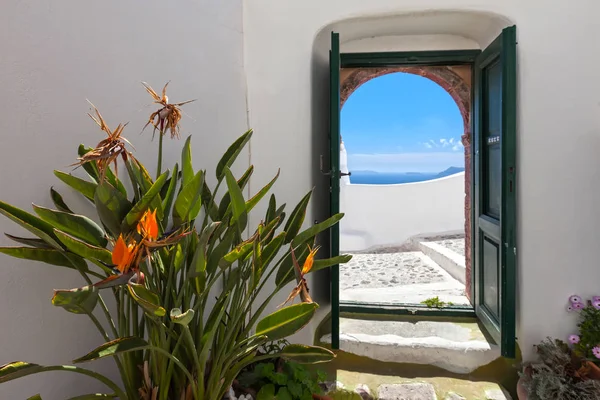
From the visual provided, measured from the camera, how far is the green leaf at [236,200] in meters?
1.21

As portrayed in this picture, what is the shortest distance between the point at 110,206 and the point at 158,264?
344mm

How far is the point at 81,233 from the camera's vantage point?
1091 millimetres

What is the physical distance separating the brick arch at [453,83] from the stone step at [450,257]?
177 centimetres

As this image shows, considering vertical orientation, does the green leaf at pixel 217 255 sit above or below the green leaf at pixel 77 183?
below

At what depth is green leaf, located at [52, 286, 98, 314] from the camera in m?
0.88

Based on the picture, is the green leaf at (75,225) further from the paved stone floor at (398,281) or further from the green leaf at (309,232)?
the paved stone floor at (398,281)

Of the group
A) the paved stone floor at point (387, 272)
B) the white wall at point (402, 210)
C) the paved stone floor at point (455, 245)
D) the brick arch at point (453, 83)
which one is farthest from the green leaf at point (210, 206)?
the white wall at point (402, 210)

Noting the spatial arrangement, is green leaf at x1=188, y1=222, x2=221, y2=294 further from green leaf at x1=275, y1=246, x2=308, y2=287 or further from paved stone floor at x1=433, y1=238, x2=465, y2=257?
paved stone floor at x1=433, y1=238, x2=465, y2=257

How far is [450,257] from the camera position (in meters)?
5.98

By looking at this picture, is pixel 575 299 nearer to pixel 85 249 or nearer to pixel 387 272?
pixel 85 249

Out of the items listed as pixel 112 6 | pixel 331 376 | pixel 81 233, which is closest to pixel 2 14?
pixel 112 6

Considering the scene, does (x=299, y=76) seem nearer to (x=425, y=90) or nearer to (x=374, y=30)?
(x=374, y=30)

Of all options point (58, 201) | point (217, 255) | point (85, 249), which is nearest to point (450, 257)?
point (217, 255)

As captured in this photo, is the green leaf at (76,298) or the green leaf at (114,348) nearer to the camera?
the green leaf at (76,298)
